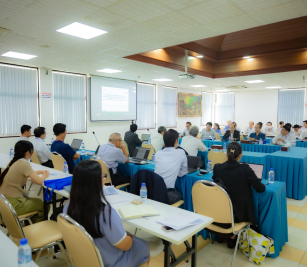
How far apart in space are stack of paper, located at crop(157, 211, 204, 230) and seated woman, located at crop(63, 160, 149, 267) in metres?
0.32

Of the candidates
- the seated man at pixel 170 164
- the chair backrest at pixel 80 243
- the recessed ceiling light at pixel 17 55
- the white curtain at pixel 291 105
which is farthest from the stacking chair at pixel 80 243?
the white curtain at pixel 291 105

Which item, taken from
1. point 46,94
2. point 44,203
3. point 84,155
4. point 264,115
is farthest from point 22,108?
point 264,115

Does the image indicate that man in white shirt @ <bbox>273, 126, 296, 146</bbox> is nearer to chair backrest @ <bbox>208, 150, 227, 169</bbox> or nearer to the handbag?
chair backrest @ <bbox>208, 150, 227, 169</bbox>

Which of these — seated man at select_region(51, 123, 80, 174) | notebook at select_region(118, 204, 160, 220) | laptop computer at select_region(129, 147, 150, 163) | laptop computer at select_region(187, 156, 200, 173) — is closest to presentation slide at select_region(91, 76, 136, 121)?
seated man at select_region(51, 123, 80, 174)

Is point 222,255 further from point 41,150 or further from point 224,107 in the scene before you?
point 224,107

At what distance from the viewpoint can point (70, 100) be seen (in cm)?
762

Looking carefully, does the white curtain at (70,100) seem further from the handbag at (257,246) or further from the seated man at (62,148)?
the handbag at (257,246)

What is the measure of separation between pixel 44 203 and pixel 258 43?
747 cm

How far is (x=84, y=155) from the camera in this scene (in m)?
5.08

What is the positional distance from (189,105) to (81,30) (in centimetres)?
913

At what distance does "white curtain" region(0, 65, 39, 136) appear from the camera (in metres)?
6.21

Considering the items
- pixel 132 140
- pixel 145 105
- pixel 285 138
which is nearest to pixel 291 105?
pixel 285 138

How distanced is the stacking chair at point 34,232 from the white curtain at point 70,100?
562 cm

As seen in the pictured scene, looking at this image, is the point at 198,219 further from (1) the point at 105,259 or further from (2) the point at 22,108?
(2) the point at 22,108
